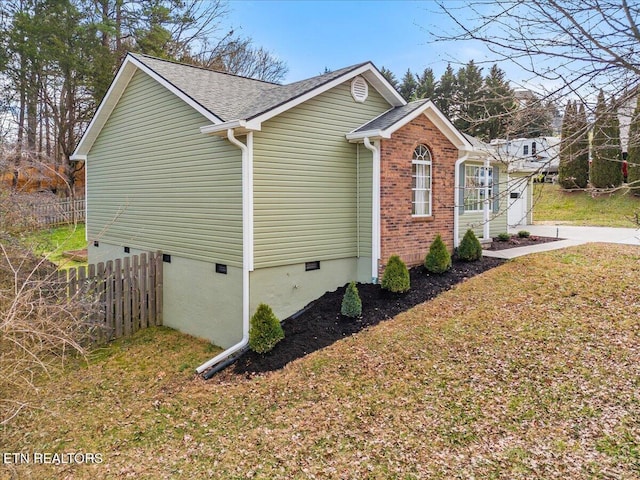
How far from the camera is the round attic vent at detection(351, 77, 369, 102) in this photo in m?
9.57

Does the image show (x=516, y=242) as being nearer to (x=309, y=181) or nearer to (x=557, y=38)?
(x=309, y=181)

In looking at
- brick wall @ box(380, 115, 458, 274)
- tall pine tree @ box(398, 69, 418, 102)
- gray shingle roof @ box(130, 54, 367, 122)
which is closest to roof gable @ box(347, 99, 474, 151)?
brick wall @ box(380, 115, 458, 274)

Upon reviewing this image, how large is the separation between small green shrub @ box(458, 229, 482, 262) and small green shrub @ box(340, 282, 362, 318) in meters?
3.70

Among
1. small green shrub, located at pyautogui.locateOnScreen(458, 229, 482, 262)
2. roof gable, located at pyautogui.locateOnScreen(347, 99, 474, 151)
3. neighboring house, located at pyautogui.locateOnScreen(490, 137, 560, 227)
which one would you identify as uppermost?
roof gable, located at pyautogui.locateOnScreen(347, 99, 474, 151)

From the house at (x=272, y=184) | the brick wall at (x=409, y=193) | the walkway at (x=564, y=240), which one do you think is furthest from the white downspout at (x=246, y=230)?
the walkway at (x=564, y=240)

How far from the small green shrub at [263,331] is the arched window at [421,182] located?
4.35 meters

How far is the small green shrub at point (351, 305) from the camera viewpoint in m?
8.12

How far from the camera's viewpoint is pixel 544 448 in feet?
14.4

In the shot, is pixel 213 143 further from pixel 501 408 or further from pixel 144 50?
pixel 144 50

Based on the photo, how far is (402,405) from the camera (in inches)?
214

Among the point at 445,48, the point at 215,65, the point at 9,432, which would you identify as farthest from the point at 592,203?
the point at 9,432

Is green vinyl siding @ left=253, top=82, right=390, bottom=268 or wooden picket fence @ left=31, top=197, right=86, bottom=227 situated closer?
green vinyl siding @ left=253, top=82, right=390, bottom=268

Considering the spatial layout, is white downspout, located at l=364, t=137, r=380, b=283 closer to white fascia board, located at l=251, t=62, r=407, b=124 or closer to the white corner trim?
the white corner trim

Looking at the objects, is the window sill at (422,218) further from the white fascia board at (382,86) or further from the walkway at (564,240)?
the white fascia board at (382,86)
